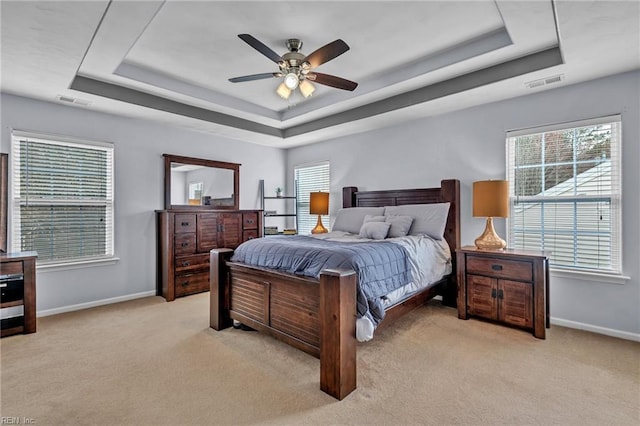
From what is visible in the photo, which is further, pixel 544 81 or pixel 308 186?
pixel 308 186

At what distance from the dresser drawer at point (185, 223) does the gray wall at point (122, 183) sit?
466 mm

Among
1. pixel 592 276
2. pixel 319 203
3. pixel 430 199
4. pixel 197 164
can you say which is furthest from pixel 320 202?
pixel 592 276

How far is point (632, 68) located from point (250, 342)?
4.24 m

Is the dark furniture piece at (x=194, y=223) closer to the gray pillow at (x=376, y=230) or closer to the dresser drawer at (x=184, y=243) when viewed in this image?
the dresser drawer at (x=184, y=243)

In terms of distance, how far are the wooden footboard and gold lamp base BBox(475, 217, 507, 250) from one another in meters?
1.98

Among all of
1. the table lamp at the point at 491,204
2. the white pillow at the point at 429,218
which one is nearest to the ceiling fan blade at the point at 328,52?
the table lamp at the point at 491,204

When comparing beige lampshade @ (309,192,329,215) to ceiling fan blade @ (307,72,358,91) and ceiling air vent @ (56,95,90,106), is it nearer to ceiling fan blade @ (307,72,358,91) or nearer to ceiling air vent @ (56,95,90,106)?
ceiling fan blade @ (307,72,358,91)

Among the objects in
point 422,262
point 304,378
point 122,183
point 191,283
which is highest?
point 122,183

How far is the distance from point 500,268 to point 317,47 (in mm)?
2830

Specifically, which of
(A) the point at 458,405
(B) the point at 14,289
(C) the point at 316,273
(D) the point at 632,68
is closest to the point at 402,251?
(C) the point at 316,273

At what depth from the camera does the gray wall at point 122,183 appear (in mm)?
3576

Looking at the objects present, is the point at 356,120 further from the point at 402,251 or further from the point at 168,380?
the point at 168,380

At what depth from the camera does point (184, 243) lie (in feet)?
14.3

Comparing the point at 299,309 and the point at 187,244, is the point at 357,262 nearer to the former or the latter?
the point at 299,309
